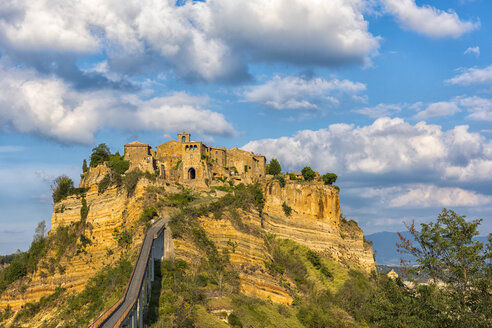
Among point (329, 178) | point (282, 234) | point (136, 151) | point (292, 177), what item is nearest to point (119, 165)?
point (136, 151)

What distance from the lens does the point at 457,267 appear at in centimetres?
3103

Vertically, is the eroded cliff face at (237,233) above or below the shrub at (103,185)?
below

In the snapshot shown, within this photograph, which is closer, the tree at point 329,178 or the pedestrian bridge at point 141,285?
the pedestrian bridge at point 141,285

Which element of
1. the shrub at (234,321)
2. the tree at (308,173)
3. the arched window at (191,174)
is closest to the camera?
the shrub at (234,321)

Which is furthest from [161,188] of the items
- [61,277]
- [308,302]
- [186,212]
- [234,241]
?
[308,302]

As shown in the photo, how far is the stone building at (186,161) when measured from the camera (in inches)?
3007

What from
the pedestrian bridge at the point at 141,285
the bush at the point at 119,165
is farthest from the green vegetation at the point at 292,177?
the pedestrian bridge at the point at 141,285

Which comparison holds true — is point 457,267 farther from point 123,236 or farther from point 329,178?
point 329,178

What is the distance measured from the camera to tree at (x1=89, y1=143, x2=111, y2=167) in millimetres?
79494

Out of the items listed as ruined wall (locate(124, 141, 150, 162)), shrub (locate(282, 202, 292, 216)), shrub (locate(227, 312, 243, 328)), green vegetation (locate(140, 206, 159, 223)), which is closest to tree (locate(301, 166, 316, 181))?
shrub (locate(282, 202, 292, 216))

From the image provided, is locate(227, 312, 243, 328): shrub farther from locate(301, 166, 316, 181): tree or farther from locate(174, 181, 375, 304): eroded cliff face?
locate(301, 166, 316, 181): tree

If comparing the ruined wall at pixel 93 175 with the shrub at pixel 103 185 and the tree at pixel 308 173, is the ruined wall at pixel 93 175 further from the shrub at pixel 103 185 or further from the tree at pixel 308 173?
the tree at pixel 308 173

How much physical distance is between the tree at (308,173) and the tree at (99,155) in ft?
110

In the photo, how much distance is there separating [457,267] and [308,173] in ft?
187
